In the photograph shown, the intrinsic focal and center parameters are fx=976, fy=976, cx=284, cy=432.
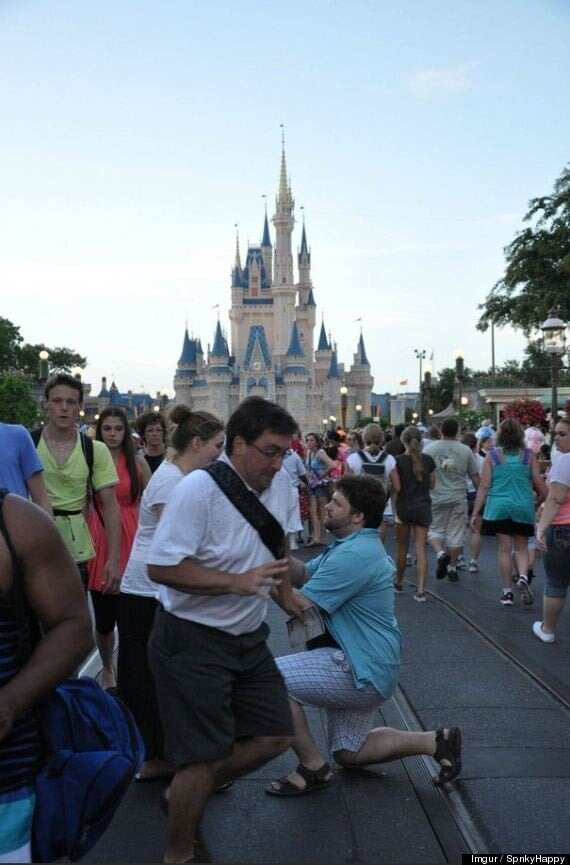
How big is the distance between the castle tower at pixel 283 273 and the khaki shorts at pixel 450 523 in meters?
121

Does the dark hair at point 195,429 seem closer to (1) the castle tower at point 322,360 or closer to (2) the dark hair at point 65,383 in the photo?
(2) the dark hair at point 65,383

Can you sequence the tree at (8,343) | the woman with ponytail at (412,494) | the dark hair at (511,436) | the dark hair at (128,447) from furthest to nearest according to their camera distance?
1. the tree at (8,343)
2. the woman with ponytail at (412,494)
3. the dark hair at (511,436)
4. the dark hair at (128,447)

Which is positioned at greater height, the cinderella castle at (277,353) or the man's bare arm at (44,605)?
the cinderella castle at (277,353)

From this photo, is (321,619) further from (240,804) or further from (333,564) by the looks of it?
(240,804)

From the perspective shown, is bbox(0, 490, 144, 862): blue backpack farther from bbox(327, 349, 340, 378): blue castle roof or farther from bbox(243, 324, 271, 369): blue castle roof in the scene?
bbox(327, 349, 340, 378): blue castle roof

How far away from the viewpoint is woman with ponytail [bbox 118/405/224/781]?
4.86m

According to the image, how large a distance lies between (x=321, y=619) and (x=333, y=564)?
0.29m

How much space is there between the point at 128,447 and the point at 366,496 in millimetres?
2124

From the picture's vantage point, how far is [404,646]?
764 cm

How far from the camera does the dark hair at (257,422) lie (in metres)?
3.63

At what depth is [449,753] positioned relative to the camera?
4547 mm

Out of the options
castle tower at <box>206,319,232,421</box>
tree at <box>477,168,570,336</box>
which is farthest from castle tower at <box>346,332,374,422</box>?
tree at <box>477,168,570,336</box>

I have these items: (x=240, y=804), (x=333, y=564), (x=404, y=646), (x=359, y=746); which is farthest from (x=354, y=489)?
(x=404, y=646)

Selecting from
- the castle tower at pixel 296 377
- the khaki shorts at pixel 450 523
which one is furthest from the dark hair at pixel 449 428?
the castle tower at pixel 296 377
